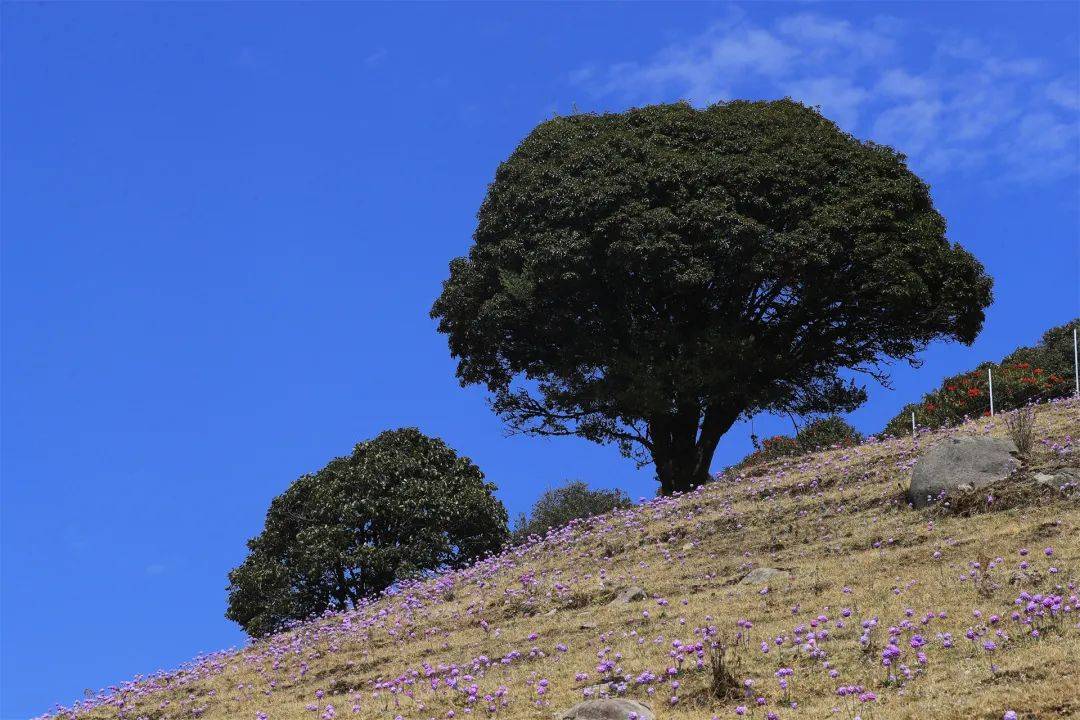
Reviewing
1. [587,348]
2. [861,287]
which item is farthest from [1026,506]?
[587,348]

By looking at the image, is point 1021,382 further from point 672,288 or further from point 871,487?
point 871,487

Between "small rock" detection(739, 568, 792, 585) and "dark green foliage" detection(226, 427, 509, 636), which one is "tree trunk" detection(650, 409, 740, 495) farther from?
"small rock" detection(739, 568, 792, 585)

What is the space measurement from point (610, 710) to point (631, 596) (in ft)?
20.8

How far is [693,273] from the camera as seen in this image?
27328 mm

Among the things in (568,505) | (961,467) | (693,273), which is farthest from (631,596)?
(568,505)

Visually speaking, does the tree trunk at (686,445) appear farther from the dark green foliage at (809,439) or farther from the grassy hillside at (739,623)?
the dark green foliage at (809,439)

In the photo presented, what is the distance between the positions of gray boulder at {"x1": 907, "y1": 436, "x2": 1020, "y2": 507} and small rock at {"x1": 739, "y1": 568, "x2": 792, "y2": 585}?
3.64 m

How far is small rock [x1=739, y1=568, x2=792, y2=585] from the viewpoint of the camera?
54.9 feet

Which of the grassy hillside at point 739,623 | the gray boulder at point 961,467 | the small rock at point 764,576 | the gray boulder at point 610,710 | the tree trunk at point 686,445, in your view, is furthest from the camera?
the tree trunk at point 686,445

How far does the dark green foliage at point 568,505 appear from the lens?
36.8 metres

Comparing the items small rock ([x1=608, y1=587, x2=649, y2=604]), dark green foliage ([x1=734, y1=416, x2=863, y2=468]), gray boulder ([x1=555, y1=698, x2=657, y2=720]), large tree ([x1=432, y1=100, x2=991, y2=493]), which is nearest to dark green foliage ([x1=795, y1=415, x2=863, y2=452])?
dark green foliage ([x1=734, y1=416, x2=863, y2=468])

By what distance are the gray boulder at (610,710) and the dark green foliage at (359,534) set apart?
16.0 meters

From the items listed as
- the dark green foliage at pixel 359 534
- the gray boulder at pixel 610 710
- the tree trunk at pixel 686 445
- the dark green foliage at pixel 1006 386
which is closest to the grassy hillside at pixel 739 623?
the gray boulder at pixel 610 710

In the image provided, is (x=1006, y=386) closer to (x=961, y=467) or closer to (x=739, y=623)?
(x=961, y=467)
